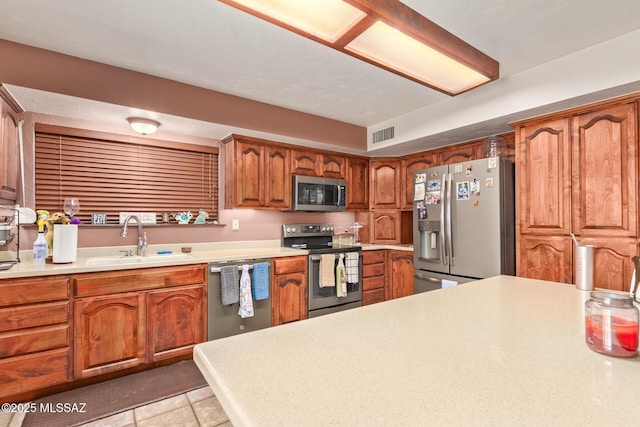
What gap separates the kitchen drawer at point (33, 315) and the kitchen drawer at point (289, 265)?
1649mm

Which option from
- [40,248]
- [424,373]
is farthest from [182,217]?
[424,373]

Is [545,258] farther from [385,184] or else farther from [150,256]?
[150,256]

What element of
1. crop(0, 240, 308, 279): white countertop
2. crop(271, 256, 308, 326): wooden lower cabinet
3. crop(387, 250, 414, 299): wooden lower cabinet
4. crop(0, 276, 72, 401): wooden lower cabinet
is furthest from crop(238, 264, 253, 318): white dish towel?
crop(387, 250, 414, 299): wooden lower cabinet

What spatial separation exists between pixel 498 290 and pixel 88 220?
10.6 ft

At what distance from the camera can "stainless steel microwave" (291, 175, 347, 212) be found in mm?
3637

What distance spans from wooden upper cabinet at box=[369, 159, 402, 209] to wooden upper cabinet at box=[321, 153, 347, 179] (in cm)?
48

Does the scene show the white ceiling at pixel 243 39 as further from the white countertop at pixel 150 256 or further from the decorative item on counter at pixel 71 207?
the white countertop at pixel 150 256

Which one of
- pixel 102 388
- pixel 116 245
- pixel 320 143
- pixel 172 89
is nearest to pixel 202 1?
pixel 172 89

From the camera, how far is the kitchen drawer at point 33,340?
198cm

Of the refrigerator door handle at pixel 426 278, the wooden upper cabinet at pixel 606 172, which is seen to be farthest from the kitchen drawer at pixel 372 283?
the wooden upper cabinet at pixel 606 172

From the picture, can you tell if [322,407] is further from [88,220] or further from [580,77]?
[88,220]

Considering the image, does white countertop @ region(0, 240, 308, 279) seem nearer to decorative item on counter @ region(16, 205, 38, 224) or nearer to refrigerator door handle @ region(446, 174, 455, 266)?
decorative item on counter @ region(16, 205, 38, 224)

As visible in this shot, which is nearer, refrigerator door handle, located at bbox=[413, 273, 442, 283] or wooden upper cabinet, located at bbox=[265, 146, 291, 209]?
refrigerator door handle, located at bbox=[413, 273, 442, 283]

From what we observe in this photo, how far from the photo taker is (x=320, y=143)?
361 cm
